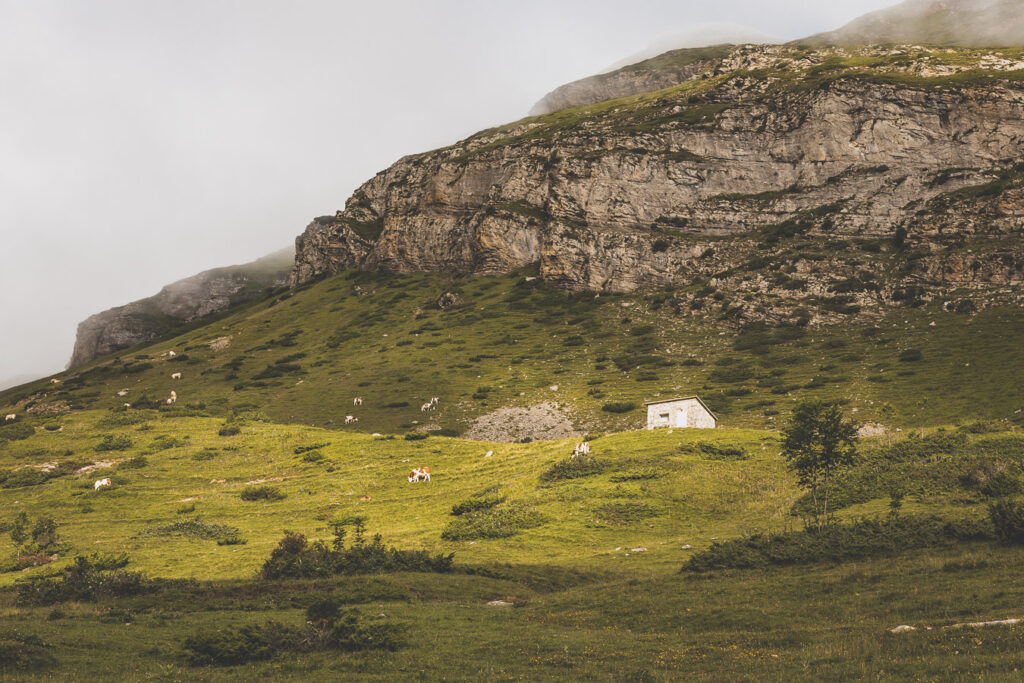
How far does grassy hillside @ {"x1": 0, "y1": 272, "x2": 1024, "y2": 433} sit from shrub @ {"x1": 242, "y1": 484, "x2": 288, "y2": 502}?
33868 mm

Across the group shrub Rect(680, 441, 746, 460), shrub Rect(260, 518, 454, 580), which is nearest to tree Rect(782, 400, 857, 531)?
shrub Rect(680, 441, 746, 460)

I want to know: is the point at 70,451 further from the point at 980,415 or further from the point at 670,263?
the point at 670,263

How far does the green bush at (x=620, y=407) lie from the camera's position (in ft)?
247

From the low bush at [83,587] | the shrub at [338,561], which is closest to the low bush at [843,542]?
the shrub at [338,561]

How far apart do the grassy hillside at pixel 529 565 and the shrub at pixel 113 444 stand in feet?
0.78

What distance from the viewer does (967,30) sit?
604 feet

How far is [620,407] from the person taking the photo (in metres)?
75.9

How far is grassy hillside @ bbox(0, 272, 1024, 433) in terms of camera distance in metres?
71.4

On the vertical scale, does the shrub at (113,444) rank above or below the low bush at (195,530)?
above

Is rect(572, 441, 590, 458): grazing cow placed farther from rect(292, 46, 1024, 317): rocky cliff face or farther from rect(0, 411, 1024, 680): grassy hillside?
rect(292, 46, 1024, 317): rocky cliff face

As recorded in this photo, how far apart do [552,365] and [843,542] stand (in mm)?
73294

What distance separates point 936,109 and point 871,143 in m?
12.9

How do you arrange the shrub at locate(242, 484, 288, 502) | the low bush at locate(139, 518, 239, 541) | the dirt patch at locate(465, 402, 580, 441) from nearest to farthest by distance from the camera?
the low bush at locate(139, 518, 239, 541), the shrub at locate(242, 484, 288, 502), the dirt patch at locate(465, 402, 580, 441)

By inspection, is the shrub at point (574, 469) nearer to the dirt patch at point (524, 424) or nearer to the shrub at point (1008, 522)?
the shrub at point (1008, 522)
